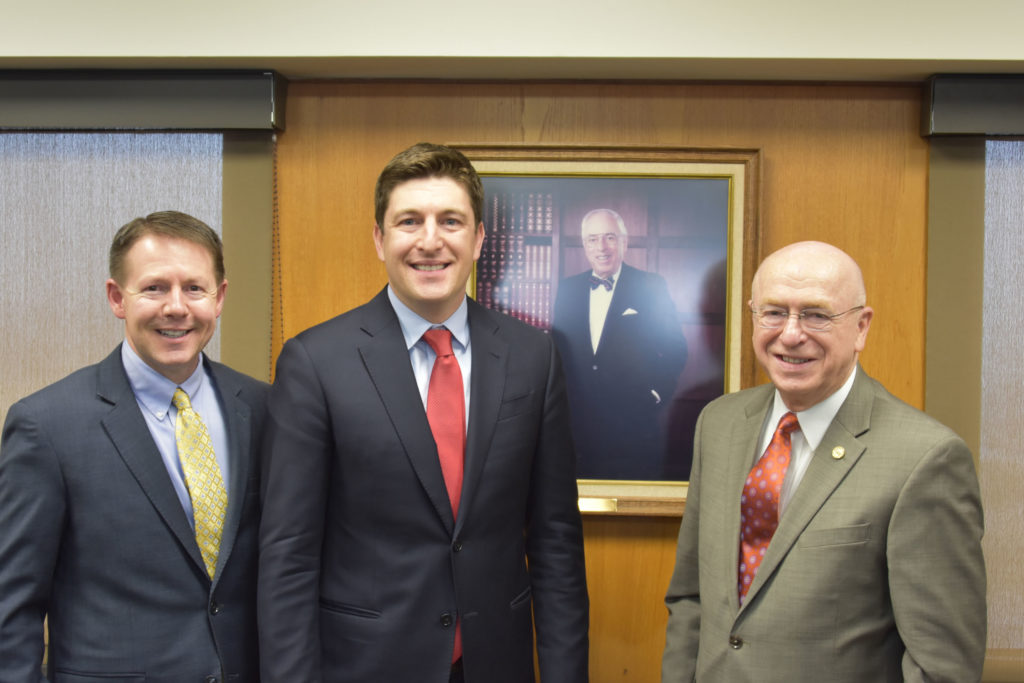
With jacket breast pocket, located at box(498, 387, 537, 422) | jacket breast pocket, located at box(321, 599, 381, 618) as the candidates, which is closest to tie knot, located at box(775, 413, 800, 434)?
jacket breast pocket, located at box(498, 387, 537, 422)

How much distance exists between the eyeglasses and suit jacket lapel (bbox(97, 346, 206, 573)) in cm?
123

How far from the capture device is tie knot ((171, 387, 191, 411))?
5.31 ft

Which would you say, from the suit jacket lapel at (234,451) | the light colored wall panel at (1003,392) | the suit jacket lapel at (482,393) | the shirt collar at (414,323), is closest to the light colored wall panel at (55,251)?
the suit jacket lapel at (234,451)

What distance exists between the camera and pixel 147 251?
5.11 ft

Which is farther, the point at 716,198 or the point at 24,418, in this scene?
the point at 716,198

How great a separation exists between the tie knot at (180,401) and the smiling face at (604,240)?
4.23 ft

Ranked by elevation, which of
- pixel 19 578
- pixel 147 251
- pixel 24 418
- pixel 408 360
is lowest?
pixel 19 578

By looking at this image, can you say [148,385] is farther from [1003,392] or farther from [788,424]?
[1003,392]

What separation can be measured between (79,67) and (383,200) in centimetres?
136

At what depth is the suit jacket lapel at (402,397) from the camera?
62.4 inches

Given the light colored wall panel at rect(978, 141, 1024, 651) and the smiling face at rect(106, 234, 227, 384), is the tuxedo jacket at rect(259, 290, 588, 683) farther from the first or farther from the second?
the light colored wall panel at rect(978, 141, 1024, 651)

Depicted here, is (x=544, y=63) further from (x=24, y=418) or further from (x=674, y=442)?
(x=24, y=418)

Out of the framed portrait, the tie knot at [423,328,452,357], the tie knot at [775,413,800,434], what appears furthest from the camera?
the framed portrait

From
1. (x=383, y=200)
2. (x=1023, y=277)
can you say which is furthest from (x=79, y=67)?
(x=1023, y=277)
